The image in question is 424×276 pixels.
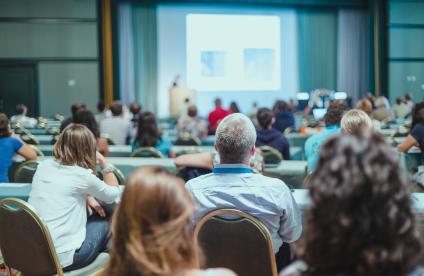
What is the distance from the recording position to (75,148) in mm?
3236

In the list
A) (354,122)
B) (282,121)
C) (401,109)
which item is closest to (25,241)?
(354,122)

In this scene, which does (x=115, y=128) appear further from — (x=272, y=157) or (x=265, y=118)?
(x=272, y=157)

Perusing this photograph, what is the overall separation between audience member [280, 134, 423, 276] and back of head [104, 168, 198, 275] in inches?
13.5

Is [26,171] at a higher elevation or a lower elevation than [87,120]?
lower

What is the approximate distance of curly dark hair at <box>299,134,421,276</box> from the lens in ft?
3.96

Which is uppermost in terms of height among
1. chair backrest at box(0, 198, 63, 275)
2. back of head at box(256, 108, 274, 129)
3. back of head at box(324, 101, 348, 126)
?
back of head at box(324, 101, 348, 126)

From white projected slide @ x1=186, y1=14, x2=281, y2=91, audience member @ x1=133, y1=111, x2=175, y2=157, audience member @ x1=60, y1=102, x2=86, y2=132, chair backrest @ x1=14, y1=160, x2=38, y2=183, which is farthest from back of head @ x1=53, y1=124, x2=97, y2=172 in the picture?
white projected slide @ x1=186, y1=14, x2=281, y2=91

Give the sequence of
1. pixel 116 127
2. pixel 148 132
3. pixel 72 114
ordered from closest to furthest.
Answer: pixel 148 132, pixel 72 114, pixel 116 127

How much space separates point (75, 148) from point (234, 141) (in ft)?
2.74

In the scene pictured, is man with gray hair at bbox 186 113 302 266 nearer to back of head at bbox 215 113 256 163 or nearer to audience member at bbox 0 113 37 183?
back of head at bbox 215 113 256 163

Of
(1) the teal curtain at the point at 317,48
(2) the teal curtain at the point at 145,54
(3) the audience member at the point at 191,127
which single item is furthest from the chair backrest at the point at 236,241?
(1) the teal curtain at the point at 317,48

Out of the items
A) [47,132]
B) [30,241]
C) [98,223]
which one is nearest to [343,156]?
[30,241]

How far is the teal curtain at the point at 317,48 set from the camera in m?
18.0

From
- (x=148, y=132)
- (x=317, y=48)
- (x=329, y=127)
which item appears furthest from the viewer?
(x=317, y=48)
